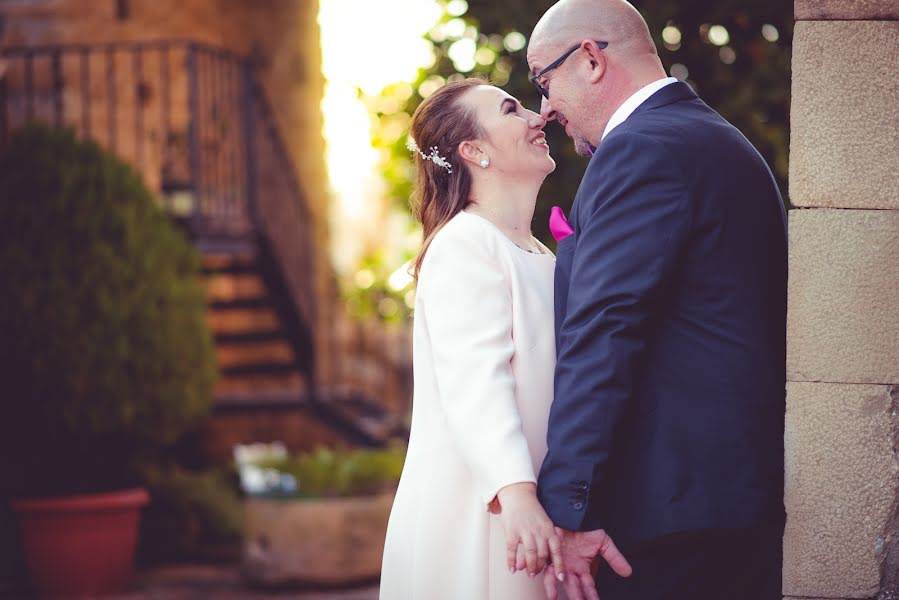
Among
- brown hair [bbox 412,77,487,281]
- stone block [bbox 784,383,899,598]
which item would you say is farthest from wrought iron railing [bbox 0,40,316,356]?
stone block [bbox 784,383,899,598]

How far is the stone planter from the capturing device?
20.2 ft

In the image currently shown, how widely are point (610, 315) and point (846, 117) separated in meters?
0.56

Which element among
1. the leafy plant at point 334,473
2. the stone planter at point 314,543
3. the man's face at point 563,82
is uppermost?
the man's face at point 563,82

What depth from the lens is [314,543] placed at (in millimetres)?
6184

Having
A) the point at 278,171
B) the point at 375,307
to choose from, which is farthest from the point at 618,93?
the point at 278,171

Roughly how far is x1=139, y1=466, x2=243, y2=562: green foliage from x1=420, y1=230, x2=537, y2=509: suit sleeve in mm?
5682

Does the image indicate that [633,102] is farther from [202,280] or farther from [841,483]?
[202,280]

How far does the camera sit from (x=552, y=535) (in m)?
2.05

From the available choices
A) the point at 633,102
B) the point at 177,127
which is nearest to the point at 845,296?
the point at 633,102

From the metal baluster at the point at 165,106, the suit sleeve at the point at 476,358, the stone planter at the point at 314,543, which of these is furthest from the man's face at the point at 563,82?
the metal baluster at the point at 165,106

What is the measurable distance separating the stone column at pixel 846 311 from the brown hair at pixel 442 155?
30.9 inches

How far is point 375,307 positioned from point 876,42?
5.39 metres

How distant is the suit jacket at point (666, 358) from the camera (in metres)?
2.01

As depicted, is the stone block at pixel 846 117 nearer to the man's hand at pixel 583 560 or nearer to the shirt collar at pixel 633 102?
the shirt collar at pixel 633 102
